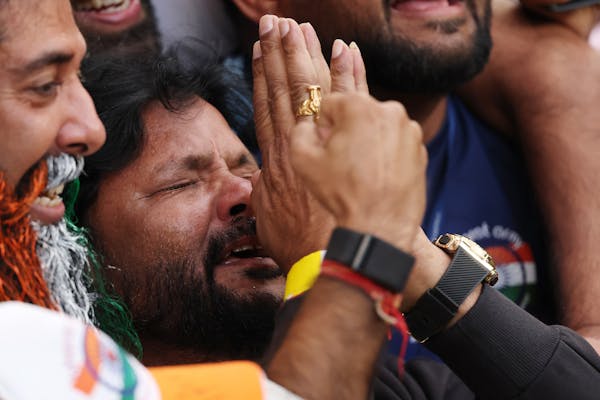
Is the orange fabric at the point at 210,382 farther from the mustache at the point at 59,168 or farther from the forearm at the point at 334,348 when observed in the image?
the mustache at the point at 59,168

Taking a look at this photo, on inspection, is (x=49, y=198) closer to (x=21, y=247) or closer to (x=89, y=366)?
(x=21, y=247)

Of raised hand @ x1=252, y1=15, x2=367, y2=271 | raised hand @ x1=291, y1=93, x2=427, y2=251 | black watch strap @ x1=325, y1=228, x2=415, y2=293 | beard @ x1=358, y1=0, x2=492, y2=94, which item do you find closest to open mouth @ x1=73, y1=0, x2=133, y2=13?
beard @ x1=358, y1=0, x2=492, y2=94

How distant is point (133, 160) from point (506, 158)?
4.08ft

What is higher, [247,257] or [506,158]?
[247,257]

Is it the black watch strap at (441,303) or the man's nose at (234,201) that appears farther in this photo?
the man's nose at (234,201)

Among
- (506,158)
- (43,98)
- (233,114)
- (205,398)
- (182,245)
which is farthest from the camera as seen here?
(506,158)

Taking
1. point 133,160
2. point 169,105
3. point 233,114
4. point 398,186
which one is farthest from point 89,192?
point 398,186

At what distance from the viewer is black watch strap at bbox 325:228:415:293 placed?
1.51m

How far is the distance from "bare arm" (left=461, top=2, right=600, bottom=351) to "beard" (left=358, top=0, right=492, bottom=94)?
146 mm

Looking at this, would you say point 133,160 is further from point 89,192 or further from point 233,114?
point 233,114

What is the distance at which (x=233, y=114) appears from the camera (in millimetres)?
2637

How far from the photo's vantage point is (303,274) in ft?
5.85

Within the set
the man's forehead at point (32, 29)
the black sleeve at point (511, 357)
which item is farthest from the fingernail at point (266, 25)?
the black sleeve at point (511, 357)

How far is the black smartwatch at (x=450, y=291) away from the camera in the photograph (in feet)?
6.77
